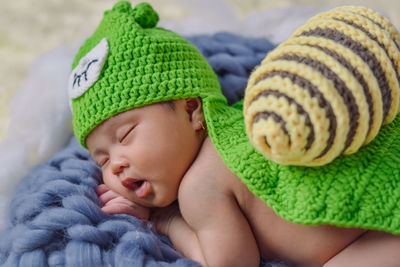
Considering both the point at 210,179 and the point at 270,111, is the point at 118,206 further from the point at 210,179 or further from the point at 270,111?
the point at 270,111

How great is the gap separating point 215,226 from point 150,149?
190mm

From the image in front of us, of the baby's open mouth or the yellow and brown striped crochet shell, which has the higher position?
the yellow and brown striped crochet shell

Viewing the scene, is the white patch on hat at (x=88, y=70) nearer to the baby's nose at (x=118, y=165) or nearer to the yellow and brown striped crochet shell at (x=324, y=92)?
the baby's nose at (x=118, y=165)

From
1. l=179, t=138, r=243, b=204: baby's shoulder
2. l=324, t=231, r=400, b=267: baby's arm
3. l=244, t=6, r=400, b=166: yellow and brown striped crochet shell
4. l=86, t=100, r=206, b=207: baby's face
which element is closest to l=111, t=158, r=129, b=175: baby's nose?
l=86, t=100, r=206, b=207: baby's face

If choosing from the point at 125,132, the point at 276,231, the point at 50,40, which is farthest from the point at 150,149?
the point at 50,40

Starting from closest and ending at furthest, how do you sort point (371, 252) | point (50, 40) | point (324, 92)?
point (324, 92) < point (371, 252) < point (50, 40)

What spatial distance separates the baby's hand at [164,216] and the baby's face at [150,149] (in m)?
0.05

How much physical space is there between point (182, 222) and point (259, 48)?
2.02ft

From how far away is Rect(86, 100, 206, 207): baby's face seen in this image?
0.92m

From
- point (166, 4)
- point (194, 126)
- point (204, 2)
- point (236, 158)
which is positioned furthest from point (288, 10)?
point (236, 158)

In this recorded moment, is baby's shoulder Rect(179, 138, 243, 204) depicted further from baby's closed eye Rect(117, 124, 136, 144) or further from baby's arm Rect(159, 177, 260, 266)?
baby's closed eye Rect(117, 124, 136, 144)

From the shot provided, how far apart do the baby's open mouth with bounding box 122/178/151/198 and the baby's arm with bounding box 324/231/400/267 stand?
0.36m

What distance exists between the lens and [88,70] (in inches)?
38.0

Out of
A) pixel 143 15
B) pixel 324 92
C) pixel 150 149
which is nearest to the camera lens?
pixel 324 92
